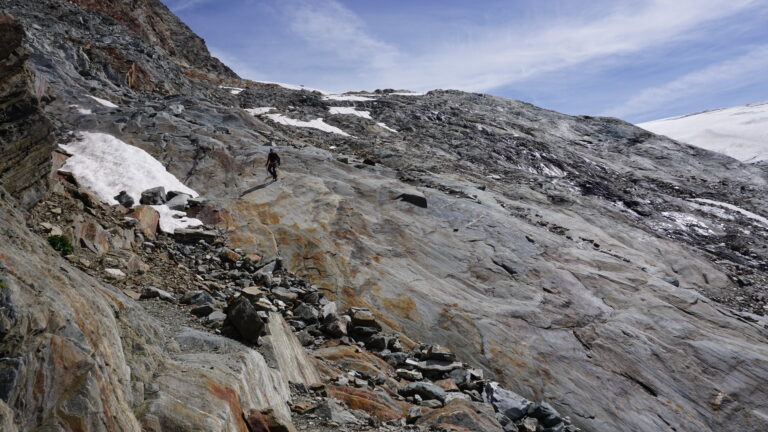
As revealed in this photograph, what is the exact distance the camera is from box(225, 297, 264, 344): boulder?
8.81 m

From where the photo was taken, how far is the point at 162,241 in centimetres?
1398

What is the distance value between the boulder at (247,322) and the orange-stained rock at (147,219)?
6400mm

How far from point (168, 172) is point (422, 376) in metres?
13.4

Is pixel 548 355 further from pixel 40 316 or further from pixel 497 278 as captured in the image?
pixel 40 316

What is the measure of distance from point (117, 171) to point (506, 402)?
15315 millimetres

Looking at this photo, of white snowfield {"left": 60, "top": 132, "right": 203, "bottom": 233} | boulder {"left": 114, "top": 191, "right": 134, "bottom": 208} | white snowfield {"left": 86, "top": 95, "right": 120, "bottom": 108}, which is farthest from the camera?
white snowfield {"left": 86, "top": 95, "right": 120, "bottom": 108}

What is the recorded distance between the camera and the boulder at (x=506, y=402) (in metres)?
11.6

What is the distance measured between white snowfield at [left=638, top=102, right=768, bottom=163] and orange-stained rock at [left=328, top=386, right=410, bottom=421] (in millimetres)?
78686

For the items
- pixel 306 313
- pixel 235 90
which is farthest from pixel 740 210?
pixel 235 90

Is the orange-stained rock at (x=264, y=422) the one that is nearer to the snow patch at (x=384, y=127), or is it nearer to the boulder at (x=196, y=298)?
the boulder at (x=196, y=298)

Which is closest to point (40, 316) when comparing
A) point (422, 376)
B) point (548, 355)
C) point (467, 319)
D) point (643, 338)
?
point (422, 376)

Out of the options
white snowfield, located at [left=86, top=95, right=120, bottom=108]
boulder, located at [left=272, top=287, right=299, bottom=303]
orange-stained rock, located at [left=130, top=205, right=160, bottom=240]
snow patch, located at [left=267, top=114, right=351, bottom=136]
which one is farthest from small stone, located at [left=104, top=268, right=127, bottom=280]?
snow patch, located at [left=267, top=114, right=351, bottom=136]

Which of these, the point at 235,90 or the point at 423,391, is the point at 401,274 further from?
the point at 235,90

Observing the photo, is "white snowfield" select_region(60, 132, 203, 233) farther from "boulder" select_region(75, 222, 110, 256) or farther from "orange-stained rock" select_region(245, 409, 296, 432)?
"orange-stained rock" select_region(245, 409, 296, 432)
